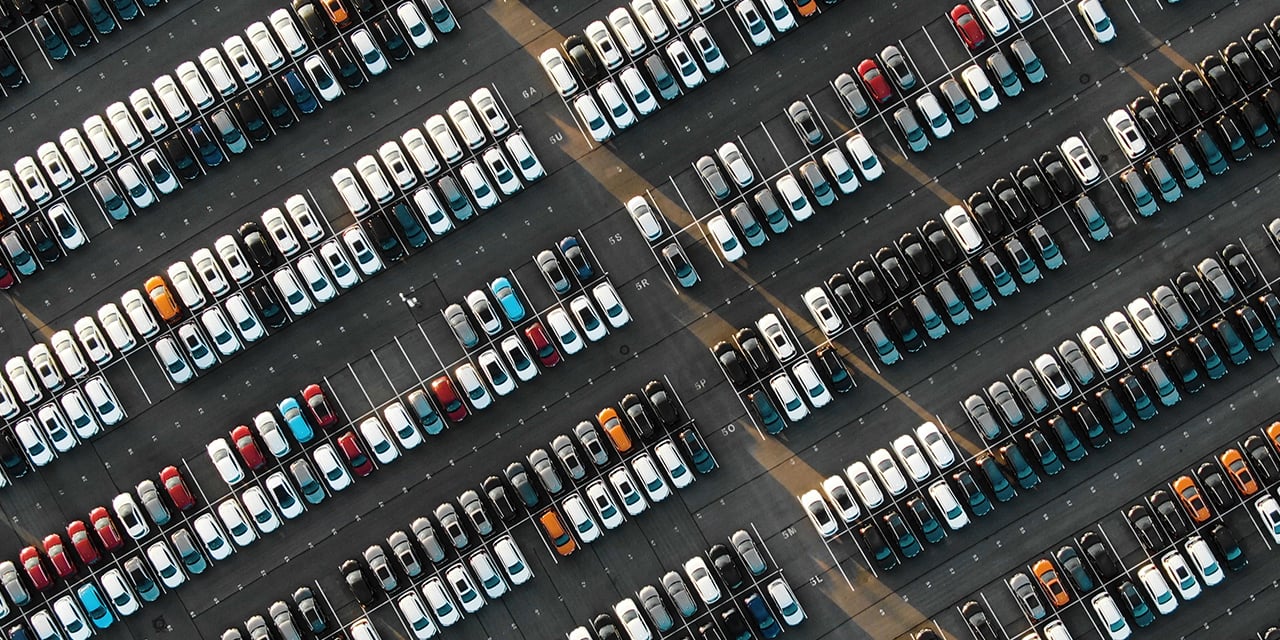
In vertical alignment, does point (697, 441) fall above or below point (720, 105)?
below

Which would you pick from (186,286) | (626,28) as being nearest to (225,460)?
(186,286)

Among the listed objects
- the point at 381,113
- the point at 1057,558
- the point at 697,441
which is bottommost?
the point at 1057,558

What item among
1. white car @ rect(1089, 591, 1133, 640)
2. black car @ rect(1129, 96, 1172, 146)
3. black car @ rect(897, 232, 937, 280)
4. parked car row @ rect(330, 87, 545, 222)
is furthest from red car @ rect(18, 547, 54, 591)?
black car @ rect(1129, 96, 1172, 146)

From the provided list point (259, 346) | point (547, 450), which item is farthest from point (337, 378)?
point (547, 450)

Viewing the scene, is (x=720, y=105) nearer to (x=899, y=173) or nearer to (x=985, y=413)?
(x=899, y=173)

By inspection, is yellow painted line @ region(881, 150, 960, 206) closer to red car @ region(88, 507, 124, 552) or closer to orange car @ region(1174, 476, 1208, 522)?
orange car @ region(1174, 476, 1208, 522)

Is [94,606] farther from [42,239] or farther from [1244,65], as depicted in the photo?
[1244,65]

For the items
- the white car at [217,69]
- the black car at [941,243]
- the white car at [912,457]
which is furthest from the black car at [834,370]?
the white car at [217,69]
